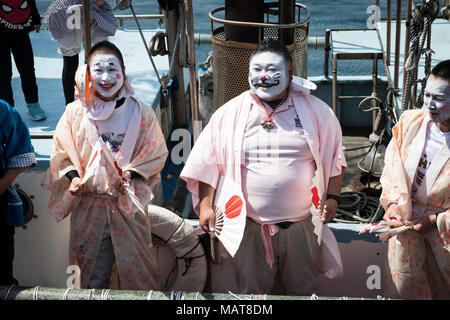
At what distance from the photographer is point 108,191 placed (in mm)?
3139

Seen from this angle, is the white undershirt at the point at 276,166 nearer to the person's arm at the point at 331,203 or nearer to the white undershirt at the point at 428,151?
the person's arm at the point at 331,203

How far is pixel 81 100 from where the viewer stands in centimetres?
314

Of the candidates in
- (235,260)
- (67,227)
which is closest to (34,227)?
(67,227)

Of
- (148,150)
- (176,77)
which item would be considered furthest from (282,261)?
(176,77)

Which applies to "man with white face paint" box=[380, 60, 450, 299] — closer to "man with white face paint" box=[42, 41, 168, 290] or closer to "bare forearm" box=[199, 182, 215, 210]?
"bare forearm" box=[199, 182, 215, 210]

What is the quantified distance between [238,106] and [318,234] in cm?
81

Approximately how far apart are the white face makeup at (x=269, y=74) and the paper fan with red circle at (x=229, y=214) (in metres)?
0.51

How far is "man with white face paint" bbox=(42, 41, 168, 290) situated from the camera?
3.12m

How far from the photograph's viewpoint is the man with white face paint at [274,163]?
3041 millimetres

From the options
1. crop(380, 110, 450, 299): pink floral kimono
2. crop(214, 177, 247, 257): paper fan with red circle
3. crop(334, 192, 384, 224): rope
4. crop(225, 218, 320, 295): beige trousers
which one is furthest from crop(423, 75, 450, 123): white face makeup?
crop(334, 192, 384, 224): rope

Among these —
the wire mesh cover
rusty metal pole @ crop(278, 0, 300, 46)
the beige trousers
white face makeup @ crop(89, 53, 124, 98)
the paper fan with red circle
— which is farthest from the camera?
the wire mesh cover

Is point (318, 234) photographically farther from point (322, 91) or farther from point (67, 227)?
point (322, 91)

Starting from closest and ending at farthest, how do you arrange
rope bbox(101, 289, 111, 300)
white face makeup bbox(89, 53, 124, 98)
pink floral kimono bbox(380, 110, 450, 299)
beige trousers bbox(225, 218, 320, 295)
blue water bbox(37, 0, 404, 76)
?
rope bbox(101, 289, 111, 300)
pink floral kimono bbox(380, 110, 450, 299)
white face makeup bbox(89, 53, 124, 98)
beige trousers bbox(225, 218, 320, 295)
blue water bbox(37, 0, 404, 76)
